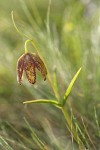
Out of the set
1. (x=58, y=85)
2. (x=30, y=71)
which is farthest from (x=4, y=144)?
(x=58, y=85)

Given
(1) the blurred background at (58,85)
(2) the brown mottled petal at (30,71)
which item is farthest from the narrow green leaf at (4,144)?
(2) the brown mottled petal at (30,71)

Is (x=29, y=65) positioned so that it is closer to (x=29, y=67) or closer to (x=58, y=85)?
(x=29, y=67)

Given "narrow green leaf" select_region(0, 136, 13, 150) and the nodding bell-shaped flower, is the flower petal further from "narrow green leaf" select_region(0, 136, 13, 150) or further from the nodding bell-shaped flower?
"narrow green leaf" select_region(0, 136, 13, 150)

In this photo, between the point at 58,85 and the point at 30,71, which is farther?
the point at 58,85

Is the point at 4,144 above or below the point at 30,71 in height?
below

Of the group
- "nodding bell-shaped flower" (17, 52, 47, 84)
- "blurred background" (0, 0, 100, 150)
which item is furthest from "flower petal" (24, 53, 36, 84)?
"blurred background" (0, 0, 100, 150)
